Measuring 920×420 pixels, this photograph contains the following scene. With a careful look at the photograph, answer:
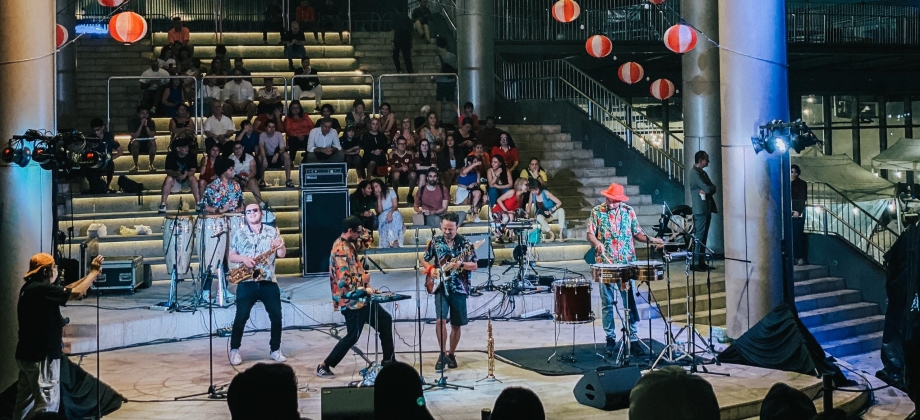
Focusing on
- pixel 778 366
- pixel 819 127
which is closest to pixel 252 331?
pixel 778 366

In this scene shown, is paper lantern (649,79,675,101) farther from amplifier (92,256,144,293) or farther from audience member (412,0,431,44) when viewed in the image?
amplifier (92,256,144,293)

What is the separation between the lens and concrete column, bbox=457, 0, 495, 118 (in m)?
22.4

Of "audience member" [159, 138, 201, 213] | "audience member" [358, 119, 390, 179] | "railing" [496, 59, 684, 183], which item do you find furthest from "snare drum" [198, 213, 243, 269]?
"railing" [496, 59, 684, 183]

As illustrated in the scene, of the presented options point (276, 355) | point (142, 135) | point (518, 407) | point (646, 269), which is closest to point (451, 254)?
point (646, 269)

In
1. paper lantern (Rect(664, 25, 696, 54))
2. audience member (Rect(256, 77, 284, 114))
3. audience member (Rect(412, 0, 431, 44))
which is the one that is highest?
audience member (Rect(412, 0, 431, 44))

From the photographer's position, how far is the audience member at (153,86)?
2005 centimetres

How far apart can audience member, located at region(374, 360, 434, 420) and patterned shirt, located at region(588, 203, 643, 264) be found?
290 inches

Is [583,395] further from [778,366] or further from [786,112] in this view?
[786,112]

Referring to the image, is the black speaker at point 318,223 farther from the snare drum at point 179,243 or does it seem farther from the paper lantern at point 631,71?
the paper lantern at point 631,71

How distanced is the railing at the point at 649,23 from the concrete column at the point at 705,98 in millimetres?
6244

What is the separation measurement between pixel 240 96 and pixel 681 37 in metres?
8.76

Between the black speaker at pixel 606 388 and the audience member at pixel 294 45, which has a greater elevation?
the audience member at pixel 294 45

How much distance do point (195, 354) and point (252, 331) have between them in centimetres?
155

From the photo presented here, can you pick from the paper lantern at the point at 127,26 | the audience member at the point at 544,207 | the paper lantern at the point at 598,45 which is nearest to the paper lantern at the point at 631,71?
the paper lantern at the point at 598,45
